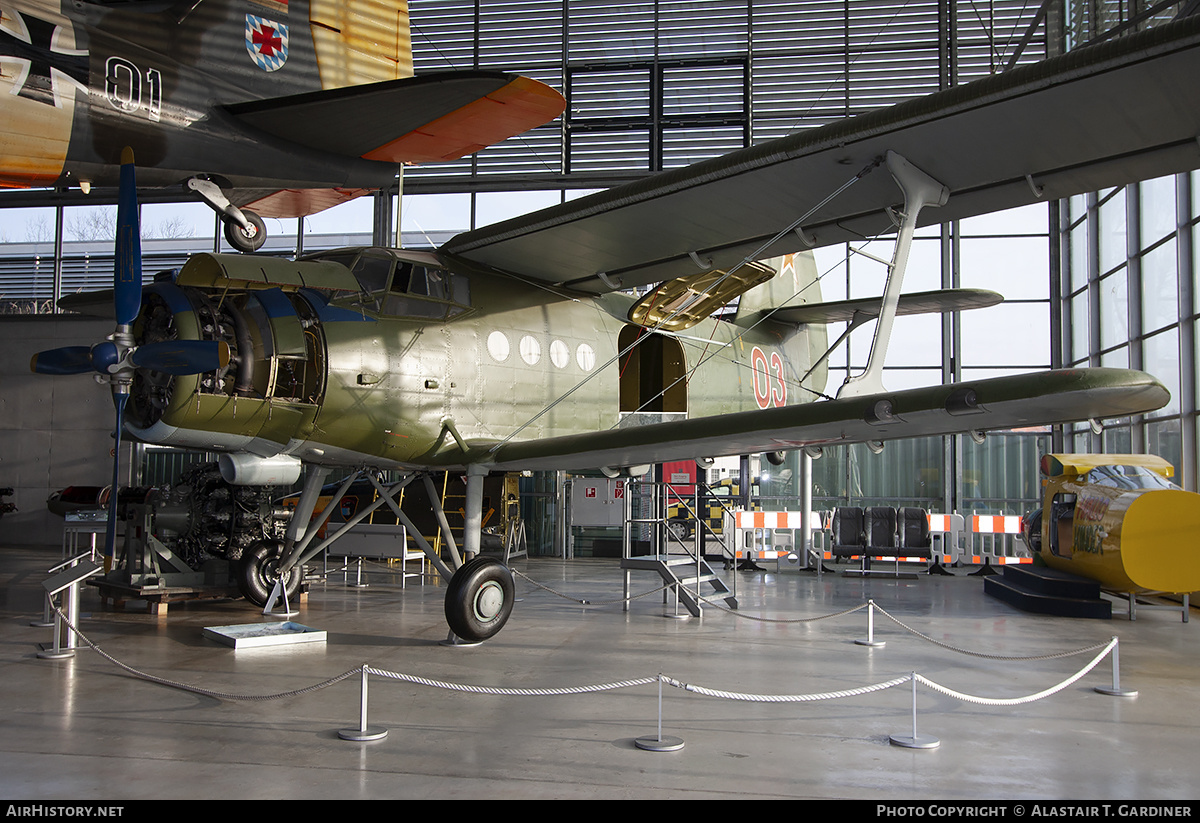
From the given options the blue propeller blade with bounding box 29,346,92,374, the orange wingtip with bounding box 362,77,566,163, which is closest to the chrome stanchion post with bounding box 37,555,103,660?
the blue propeller blade with bounding box 29,346,92,374

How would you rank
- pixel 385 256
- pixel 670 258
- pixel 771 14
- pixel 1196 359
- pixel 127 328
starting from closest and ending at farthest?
pixel 127 328 → pixel 385 256 → pixel 670 258 → pixel 1196 359 → pixel 771 14

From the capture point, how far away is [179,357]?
6.44 m

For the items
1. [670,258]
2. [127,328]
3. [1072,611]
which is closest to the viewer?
[127,328]

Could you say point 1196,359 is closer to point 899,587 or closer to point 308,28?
point 899,587

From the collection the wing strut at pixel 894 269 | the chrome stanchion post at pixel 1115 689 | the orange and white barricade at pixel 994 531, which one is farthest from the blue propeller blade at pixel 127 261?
the orange and white barricade at pixel 994 531

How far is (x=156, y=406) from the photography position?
22.9 feet

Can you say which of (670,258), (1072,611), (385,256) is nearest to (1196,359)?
(1072,611)

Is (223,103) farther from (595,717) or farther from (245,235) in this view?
(595,717)

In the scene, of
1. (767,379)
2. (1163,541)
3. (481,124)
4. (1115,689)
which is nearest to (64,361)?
(481,124)

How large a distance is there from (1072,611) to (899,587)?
360cm

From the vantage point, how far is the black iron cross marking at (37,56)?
763 cm

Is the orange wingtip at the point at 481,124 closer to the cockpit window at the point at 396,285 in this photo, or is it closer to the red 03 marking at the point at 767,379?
the cockpit window at the point at 396,285

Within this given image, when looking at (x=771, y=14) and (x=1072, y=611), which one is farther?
(x=771, y=14)

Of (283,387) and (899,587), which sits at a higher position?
(283,387)
